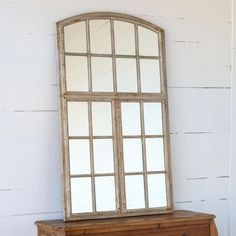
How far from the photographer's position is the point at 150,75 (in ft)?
12.4

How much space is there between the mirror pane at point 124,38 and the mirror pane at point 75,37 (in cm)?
23

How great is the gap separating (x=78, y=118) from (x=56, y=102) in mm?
186

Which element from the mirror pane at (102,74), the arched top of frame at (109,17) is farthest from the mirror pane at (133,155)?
the arched top of frame at (109,17)

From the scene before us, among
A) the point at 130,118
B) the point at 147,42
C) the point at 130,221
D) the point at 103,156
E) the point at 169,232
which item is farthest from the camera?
the point at 147,42

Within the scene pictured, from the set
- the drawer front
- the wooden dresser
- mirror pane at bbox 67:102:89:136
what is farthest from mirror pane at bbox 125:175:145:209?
mirror pane at bbox 67:102:89:136

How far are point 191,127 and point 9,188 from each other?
1.34m

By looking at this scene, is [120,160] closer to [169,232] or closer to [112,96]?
[112,96]

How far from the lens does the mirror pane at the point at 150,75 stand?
3.76 m

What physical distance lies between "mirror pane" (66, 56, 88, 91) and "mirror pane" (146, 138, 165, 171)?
57 centimetres

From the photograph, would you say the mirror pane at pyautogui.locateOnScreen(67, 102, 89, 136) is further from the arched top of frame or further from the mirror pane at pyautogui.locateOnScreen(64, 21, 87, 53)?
the arched top of frame

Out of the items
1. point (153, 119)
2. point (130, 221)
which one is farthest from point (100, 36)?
point (130, 221)

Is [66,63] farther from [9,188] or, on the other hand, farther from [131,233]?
[131,233]

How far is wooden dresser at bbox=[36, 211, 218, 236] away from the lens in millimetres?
3225

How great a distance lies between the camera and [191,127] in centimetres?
398
